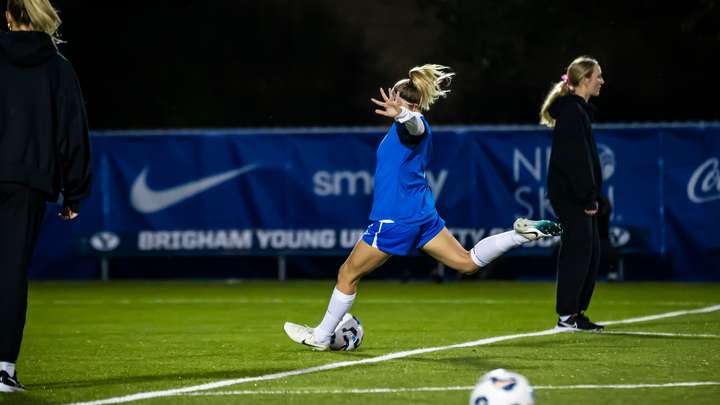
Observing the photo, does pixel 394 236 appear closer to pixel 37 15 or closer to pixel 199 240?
pixel 37 15

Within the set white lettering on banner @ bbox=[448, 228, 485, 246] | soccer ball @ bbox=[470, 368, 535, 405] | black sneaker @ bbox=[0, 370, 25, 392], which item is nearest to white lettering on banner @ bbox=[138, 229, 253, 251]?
white lettering on banner @ bbox=[448, 228, 485, 246]

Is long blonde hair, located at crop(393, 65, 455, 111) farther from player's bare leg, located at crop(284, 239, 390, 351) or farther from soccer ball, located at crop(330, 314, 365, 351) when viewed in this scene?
soccer ball, located at crop(330, 314, 365, 351)

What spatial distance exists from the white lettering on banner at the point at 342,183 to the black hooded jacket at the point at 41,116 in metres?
11.4

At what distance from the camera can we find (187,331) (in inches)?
500

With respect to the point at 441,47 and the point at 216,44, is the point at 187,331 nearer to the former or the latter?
the point at 441,47

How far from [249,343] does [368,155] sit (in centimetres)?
852

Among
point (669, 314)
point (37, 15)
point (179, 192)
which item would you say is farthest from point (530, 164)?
point (37, 15)

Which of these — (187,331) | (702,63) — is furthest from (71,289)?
(702,63)

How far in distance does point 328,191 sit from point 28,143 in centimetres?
1157

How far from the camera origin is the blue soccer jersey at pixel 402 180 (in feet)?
33.9

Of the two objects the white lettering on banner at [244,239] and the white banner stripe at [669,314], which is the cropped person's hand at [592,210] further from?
the white lettering on banner at [244,239]

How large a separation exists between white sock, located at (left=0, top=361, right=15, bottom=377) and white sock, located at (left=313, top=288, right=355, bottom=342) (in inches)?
106

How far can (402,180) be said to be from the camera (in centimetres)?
1034

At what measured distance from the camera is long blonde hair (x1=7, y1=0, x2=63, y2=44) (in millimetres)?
8406
